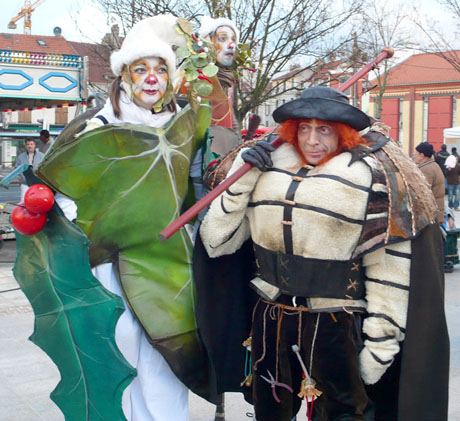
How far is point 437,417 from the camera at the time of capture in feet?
8.39

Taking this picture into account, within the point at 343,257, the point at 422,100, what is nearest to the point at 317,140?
the point at 343,257

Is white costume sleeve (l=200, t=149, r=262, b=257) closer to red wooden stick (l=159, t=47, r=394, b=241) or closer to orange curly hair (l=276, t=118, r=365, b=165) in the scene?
red wooden stick (l=159, t=47, r=394, b=241)

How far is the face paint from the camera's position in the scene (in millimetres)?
3562

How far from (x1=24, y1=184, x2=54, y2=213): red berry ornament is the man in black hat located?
0.66 m

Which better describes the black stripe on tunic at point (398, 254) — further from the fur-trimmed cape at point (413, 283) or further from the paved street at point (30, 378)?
the paved street at point (30, 378)

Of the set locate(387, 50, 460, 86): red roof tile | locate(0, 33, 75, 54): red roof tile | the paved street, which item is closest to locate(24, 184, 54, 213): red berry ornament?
the paved street

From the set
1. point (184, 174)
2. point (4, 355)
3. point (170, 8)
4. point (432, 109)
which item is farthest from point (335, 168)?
point (432, 109)

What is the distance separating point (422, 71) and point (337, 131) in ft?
116

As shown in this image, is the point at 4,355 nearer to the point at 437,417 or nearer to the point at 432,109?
the point at 437,417

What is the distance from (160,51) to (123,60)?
0.16 metres

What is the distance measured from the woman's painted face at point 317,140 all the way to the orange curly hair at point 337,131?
1cm

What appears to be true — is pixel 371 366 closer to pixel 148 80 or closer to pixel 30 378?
pixel 148 80

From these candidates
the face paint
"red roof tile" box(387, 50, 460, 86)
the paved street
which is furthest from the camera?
"red roof tile" box(387, 50, 460, 86)

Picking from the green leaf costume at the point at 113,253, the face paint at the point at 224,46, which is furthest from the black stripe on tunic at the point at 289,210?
the face paint at the point at 224,46
